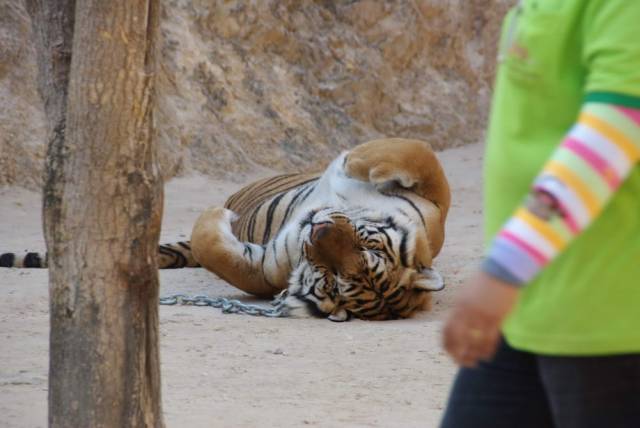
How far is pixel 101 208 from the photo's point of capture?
3230mm

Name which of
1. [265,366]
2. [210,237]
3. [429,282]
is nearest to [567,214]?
[265,366]

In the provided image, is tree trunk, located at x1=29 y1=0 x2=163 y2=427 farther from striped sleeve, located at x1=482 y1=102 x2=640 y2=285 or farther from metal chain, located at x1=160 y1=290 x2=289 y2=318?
metal chain, located at x1=160 y1=290 x2=289 y2=318

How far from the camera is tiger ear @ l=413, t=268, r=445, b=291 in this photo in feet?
21.2

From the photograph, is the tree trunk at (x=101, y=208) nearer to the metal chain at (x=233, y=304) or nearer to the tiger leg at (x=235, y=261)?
the metal chain at (x=233, y=304)

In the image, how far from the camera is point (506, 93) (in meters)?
2.05

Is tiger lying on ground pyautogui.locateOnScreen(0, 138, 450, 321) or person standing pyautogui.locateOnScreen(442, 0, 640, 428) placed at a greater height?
person standing pyautogui.locateOnScreen(442, 0, 640, 428)

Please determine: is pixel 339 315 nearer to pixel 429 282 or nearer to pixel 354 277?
pixel 354 277

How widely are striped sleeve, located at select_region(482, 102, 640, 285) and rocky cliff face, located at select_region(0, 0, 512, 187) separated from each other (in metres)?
8.54

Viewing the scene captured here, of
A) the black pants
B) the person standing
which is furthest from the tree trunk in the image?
the person standing

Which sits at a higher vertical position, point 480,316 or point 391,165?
point 480,316

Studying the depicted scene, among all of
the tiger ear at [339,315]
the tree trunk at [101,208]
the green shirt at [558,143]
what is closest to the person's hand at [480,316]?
the green shirt at [558,143]

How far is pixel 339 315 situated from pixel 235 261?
96cm

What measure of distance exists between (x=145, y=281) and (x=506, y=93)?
Answer: 1544mm

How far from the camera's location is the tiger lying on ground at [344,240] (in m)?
6.39
